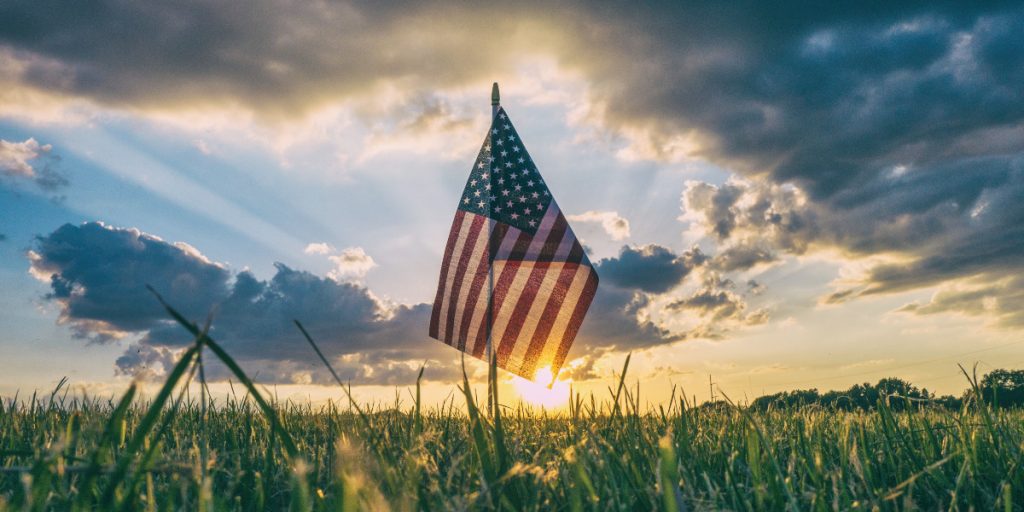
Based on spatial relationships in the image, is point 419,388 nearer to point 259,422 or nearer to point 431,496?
point 431,496

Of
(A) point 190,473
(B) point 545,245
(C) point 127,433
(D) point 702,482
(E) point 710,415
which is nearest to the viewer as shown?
(A) point 190,473

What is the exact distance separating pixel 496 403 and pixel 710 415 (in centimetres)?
347

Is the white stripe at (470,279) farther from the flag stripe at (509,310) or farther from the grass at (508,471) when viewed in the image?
the grass at (508,471)

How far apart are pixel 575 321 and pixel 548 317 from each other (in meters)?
0.43

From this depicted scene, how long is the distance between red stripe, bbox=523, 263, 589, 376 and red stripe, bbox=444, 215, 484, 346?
122cm

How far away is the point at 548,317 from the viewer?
10.2 metres

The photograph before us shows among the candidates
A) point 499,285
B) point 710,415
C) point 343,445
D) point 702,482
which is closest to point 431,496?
point 343,445

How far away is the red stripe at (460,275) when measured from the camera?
10.4 meters

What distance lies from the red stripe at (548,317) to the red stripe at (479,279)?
2.77ft

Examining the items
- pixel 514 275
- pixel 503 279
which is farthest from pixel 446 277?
pixel 514 275

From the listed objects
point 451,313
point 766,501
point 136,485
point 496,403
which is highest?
point 451,313

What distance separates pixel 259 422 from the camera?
179 inches

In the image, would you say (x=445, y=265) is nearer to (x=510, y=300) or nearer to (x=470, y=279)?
(x=470, y=279)

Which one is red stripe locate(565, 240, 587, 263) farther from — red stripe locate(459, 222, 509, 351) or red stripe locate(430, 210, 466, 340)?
red stripe locate(430, 210, 466, 340)
